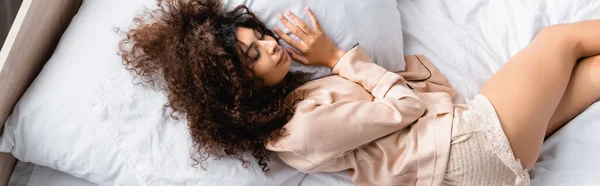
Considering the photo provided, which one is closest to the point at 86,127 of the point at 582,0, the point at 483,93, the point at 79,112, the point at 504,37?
the point at 79,112

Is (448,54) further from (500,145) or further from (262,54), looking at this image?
(262,54)

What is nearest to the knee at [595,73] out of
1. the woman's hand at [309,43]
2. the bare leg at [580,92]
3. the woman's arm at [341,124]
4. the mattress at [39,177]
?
the bare leg at [580,92]

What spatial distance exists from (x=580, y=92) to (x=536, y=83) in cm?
13

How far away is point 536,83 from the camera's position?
1.01m

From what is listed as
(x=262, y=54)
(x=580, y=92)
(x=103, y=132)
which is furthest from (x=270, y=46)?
(x=580, y=92)

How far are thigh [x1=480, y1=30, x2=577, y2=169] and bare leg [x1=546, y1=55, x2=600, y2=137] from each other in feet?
0.12

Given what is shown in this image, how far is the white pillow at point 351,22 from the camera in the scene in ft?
3.53

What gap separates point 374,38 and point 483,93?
232mm

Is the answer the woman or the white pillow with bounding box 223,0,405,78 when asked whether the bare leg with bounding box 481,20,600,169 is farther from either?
the white pillow with bounding box 223,0,405,78

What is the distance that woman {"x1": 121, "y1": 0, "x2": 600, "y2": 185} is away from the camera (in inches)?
37.8

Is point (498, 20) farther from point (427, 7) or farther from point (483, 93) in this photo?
point (483, 93)

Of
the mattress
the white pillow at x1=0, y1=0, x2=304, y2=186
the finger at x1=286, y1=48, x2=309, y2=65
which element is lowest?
the mattress

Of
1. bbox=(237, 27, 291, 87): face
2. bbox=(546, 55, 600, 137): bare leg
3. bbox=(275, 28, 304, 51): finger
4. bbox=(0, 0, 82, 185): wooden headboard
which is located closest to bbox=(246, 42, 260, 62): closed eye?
bbox=(237, 27, 291, 87): face

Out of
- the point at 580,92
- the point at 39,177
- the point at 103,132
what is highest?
the point at 580,92
